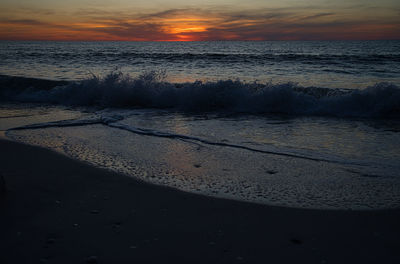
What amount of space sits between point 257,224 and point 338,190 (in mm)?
1238

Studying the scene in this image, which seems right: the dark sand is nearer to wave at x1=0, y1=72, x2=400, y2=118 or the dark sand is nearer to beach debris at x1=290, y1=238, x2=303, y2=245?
beach debris at x1=290, y1=238, x2=303, y2=245

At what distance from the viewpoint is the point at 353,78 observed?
1411 cm

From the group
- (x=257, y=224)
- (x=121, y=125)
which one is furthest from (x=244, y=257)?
(x=121, y=125)

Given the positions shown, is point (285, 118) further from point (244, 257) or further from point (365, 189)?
point (244, 257)

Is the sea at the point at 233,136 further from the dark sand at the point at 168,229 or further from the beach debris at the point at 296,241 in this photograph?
the beach debris at the point at 296,241

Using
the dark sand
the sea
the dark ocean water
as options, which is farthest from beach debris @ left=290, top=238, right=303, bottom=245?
the dark ocean water

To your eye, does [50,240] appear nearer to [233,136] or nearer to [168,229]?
[168,229]

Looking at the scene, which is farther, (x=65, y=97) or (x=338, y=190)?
(x=65, y=97)

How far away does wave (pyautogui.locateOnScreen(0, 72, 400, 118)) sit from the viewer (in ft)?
27.7

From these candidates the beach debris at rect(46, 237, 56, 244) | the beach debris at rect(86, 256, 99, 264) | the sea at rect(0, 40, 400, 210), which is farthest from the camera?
the sea at rect(0, 40, 400, 210)

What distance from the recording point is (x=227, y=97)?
379 inches

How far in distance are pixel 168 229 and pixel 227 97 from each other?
7.32 m

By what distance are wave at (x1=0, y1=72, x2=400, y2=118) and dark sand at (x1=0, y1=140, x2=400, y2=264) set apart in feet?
19.7

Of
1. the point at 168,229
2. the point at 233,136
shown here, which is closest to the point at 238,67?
the point at 233,136
